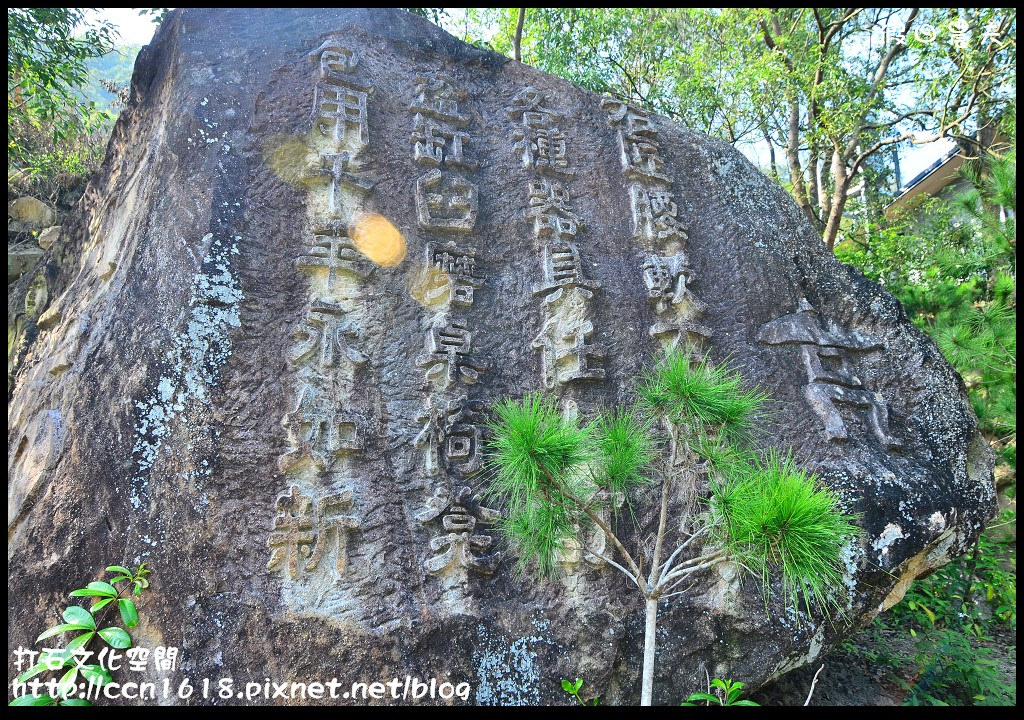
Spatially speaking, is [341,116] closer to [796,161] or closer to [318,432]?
[318,432]

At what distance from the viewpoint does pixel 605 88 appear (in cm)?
773

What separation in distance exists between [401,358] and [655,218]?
172cm

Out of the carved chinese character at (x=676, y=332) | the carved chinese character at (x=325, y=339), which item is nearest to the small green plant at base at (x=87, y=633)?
the carved chinese character at (x=325, y=339)

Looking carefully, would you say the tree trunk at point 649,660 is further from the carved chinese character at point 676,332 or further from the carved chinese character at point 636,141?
the carved chinese character at point 636,141

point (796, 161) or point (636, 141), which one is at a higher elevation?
point (796, 161)

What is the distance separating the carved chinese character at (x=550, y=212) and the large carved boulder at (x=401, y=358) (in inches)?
0.7

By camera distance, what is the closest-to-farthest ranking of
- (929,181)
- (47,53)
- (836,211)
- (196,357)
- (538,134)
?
(196,357)
(538,134)
(47,53)
(836,211)
(929,181)

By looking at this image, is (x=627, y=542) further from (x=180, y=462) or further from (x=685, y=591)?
(x=180, y=462)

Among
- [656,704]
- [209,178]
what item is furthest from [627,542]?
[209,178]

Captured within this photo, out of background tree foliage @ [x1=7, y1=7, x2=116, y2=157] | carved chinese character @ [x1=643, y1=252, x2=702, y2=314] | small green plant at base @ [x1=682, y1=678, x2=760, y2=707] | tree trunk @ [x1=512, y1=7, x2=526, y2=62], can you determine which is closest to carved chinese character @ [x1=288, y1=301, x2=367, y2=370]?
carved chinese character @ [x1=643, y1=252, x2=702, y2=314]

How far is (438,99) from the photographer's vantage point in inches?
163

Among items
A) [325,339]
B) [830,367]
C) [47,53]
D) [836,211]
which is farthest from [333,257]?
[836,211]

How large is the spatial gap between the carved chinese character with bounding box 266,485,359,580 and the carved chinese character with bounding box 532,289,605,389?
1.23 meters

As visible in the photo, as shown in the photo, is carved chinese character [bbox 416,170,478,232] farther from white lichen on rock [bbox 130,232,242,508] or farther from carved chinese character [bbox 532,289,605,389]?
white lichen on rock [bbox 130,232,242,508]
